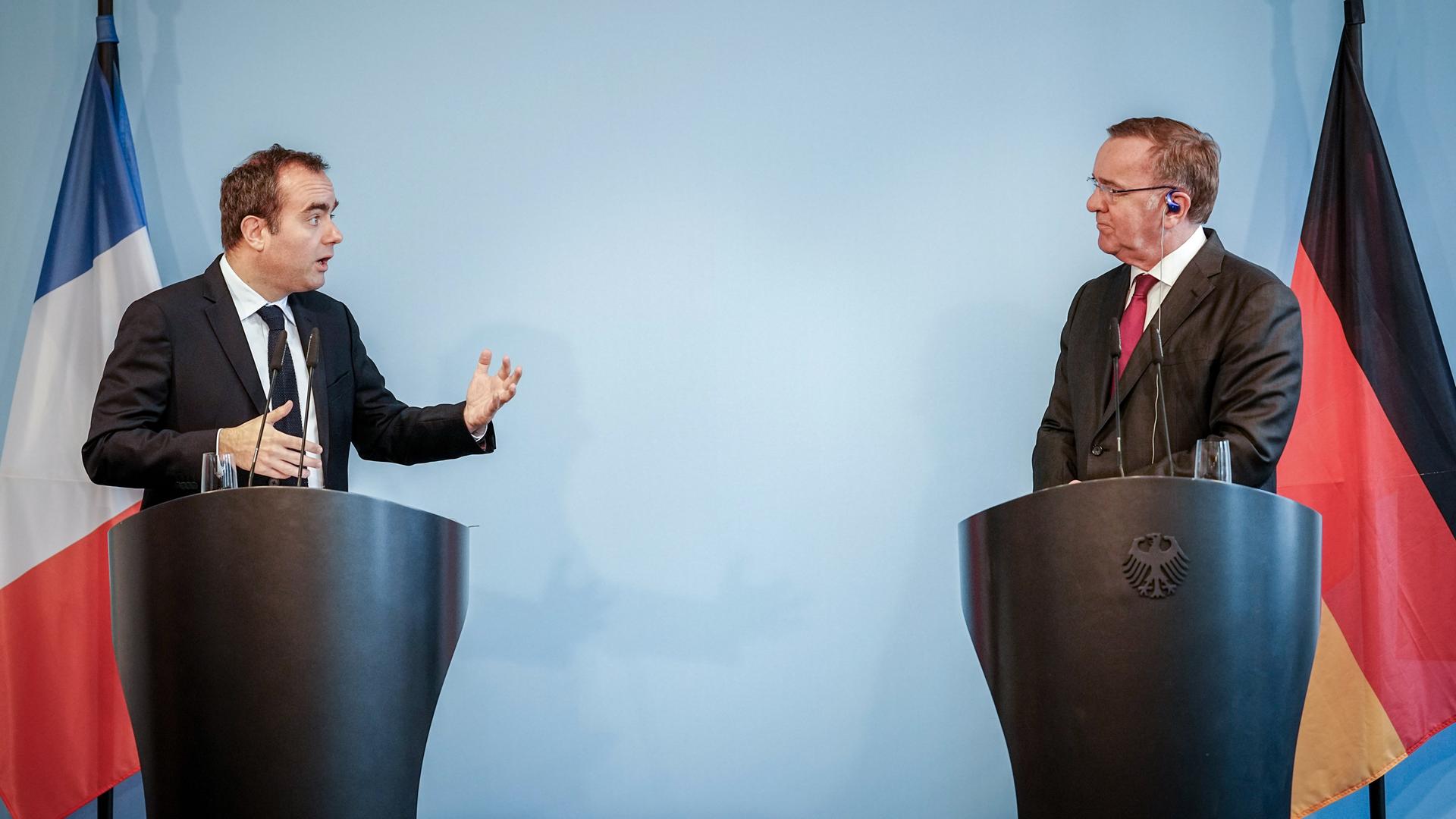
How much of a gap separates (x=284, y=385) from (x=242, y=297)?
0.89ft

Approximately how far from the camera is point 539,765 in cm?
358

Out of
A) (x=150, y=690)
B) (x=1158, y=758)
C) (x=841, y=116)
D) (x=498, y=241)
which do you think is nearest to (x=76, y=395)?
(x=498, y=241)

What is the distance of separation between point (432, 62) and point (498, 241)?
591 mm

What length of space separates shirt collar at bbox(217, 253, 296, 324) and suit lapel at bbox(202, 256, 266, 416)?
26mm

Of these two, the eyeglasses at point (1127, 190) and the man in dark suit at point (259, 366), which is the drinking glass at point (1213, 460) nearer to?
the eyeglasses at point (1127, 190)

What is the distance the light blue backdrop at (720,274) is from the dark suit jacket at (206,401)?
0.42m

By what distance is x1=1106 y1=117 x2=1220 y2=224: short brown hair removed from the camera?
117 inches

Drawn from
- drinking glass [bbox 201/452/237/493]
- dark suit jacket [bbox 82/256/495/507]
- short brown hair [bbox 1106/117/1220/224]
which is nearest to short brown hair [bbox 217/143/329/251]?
dark suit jacket [bbox 82/256/495/507]

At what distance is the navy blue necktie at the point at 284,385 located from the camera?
2957mm

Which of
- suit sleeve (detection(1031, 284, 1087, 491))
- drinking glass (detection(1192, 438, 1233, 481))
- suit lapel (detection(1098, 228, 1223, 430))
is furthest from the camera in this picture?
suit sleeve (detection(1031, 284, 1087, 491))

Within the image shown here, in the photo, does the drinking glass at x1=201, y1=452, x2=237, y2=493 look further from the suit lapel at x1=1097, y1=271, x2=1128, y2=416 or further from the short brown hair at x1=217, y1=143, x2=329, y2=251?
the suit lapel at x1=1097, y1=271, x2=1128, y2=416

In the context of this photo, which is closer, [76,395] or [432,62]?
[76,395]

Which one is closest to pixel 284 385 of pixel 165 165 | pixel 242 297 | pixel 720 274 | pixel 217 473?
pixel 242 297

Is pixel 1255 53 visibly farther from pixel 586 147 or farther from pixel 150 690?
pixel 150 690
